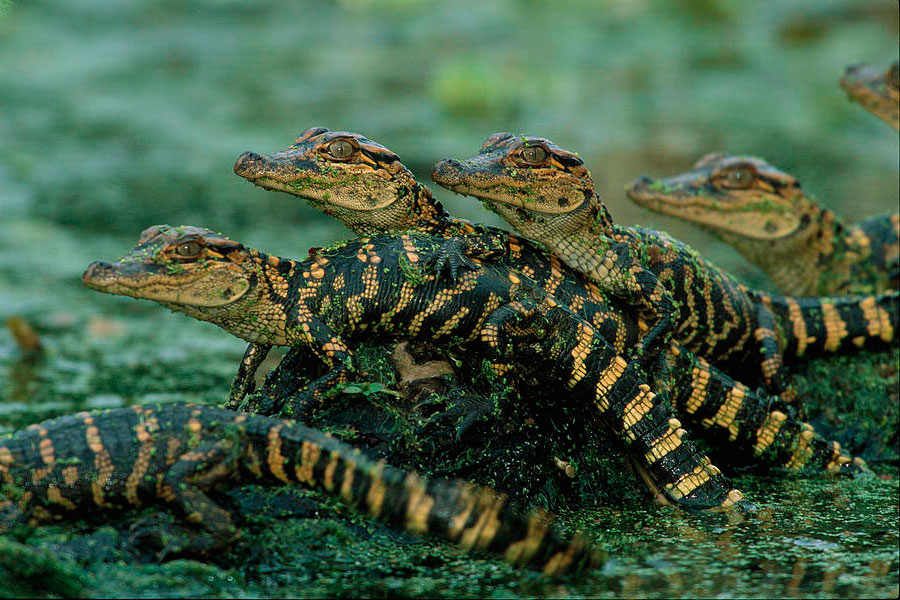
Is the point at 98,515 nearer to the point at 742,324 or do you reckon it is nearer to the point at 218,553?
the point at 218,553

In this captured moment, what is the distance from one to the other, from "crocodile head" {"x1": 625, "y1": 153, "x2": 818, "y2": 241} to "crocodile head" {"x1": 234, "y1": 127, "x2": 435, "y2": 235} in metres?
A: 2.66

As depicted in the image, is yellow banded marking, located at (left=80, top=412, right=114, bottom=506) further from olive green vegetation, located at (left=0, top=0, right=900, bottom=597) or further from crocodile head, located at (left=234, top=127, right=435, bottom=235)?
crocodile head, located at (left=234, top=127, right=435, bottom=235)

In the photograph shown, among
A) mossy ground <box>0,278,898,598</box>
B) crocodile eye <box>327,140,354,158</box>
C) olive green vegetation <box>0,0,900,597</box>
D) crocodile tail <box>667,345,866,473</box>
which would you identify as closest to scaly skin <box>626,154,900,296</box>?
olive green vegetation <box>0,0,900,597</box>

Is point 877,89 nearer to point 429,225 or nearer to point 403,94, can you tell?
point 429,225

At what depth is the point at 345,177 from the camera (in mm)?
5449

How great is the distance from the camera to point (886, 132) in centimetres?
1484

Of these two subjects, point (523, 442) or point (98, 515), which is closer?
point (98, 515)

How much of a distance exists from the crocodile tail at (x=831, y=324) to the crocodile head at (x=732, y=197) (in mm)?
1288

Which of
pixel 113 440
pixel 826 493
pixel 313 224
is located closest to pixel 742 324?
pixel 826 493

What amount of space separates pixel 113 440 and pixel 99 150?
1005 cm

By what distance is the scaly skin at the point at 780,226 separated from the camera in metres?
7.92

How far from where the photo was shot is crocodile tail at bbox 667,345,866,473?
578cm

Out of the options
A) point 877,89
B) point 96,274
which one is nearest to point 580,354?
point 96,274

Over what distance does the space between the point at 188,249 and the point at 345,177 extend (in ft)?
3.03
